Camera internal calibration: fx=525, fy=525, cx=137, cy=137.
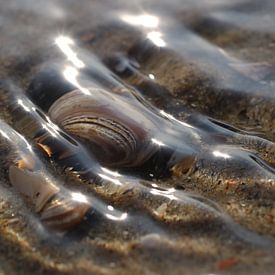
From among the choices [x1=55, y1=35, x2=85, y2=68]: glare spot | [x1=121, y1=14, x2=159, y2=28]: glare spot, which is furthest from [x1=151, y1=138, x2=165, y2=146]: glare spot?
[x1=121, y1=14, x2=159, y2=28]: glare spot

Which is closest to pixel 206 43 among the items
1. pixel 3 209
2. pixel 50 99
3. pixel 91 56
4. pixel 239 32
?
pixel 239 32

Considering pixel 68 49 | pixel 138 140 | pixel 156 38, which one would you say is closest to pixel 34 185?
pixel 138 140

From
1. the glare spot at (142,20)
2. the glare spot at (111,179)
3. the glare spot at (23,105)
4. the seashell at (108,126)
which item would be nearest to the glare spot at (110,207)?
the glare spot at (111,179)

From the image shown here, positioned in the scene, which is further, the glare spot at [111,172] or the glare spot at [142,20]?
the glare spot at [142,20]

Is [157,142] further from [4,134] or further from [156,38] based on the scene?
[156,38]

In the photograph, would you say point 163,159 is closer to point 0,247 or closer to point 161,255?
point 161,255

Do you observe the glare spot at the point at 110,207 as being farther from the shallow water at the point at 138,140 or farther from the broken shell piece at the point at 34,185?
the broken shell piece at the point at 34,185
